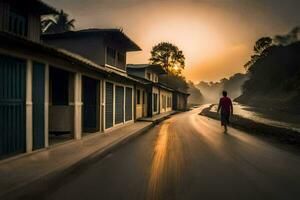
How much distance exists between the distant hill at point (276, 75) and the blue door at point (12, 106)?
2783 inches

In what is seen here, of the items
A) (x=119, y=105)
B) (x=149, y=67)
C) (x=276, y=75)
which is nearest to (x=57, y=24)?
(x=149, y=67)

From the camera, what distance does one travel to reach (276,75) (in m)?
86.9

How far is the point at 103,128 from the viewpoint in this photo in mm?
13891

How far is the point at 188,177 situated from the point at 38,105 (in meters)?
4.88

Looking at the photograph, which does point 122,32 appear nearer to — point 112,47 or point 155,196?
point 112,47

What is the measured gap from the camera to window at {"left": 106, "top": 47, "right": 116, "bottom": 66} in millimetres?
19556

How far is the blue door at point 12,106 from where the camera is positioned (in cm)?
683

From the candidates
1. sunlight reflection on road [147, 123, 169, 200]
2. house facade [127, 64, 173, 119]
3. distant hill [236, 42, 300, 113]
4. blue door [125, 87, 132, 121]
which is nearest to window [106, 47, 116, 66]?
blue door [125, 87, 132, 121]

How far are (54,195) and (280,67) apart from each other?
91676 millimetres

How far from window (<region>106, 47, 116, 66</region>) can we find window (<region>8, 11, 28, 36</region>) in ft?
21.6

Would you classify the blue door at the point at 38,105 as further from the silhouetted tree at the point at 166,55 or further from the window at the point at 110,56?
the silhouetted tree at the point at 166,55

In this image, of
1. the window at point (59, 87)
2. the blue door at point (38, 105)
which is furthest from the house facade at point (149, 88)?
the blue door at point (38, 105)

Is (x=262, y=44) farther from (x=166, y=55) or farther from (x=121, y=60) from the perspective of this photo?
(x=121, y=60)

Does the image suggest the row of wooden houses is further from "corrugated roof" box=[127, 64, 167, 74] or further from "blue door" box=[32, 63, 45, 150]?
"corrugated roof" box=[127, 64, 167, 74]
